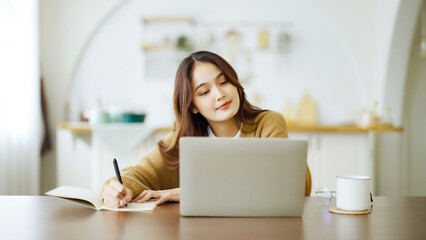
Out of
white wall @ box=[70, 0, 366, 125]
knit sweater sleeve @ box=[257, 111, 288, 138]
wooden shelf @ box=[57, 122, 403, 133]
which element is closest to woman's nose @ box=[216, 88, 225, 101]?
knit sweater sleeve @ box=[257, 111, 288, 138]

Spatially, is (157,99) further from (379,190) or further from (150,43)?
(379,190)

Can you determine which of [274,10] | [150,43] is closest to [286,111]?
[274,10]

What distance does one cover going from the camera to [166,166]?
183 centimetres

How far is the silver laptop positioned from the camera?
1127 millimetres

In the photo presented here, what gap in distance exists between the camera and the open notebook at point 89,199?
1307 mm

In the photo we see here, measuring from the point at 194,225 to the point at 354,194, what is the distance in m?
0.44

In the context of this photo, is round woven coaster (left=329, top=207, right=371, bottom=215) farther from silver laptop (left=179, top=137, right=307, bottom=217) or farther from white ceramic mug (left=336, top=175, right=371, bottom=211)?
silver laptop (left=179, top=137, right=307, bottom=217)

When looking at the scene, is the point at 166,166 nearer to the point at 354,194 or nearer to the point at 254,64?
the point at 354,194

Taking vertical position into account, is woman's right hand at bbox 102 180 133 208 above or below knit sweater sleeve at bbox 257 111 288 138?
below

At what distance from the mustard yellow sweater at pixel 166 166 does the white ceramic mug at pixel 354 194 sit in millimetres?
503

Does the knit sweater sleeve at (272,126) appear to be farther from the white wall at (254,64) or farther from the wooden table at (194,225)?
the white wall at (254,64)

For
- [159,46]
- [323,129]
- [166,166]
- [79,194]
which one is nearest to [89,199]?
[79,194]

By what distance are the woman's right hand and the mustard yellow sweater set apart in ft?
0.75

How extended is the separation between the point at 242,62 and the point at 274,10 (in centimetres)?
61
